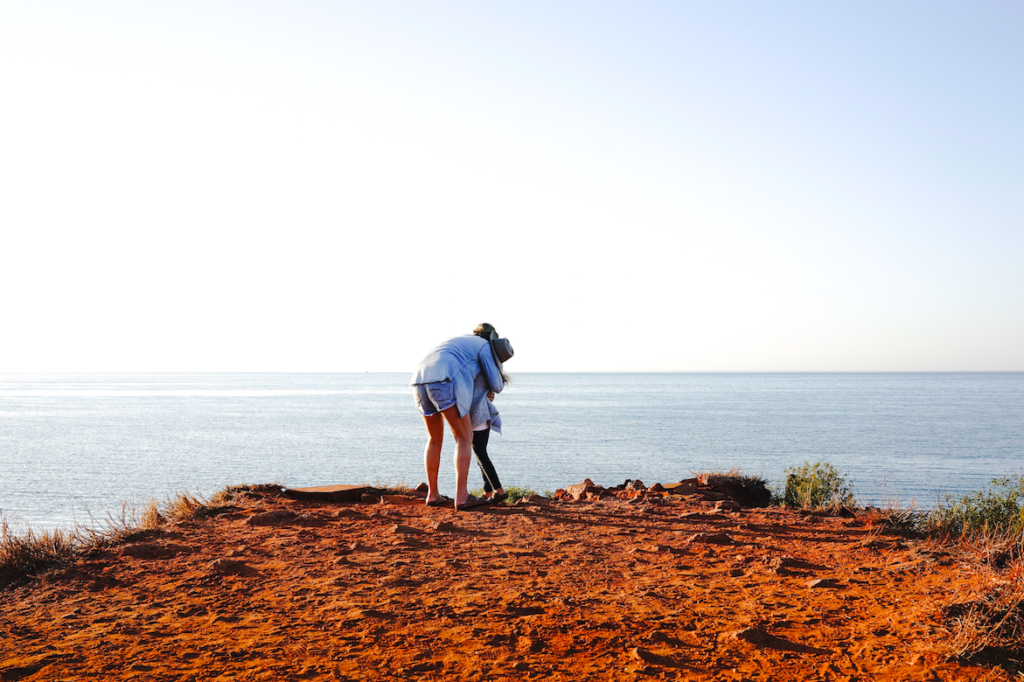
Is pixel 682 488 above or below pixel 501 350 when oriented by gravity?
below

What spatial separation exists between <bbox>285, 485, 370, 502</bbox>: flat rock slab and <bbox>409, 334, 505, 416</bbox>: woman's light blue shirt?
2208 mm

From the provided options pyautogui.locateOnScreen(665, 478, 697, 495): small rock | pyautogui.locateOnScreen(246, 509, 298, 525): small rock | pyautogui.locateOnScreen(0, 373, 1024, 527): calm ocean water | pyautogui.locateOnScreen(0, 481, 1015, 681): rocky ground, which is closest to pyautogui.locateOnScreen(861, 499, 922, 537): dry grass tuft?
pyautogui.locateOnScreen(0, 481, 1015, 681): rocky ground

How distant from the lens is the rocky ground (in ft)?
13.1

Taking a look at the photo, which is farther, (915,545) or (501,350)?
(501,350)

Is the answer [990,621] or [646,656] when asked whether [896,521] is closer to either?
[990,621]

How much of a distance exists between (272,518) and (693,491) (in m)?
5.01

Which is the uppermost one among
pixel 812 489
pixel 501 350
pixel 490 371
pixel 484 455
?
pixel 501 350

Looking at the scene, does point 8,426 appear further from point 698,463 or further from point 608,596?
point 608,596

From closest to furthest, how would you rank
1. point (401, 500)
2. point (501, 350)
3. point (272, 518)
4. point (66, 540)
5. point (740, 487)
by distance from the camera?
point (66, 540)
point (272, 518)
point (501, 350)
point (401, 500)
point (740, 487)

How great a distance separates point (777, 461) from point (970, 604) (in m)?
36.0

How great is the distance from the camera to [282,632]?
4426mm

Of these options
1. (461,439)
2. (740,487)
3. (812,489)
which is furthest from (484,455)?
(812,489)

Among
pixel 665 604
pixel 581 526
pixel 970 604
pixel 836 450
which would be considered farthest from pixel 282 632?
pixel 836 450

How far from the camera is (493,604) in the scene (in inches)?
188
